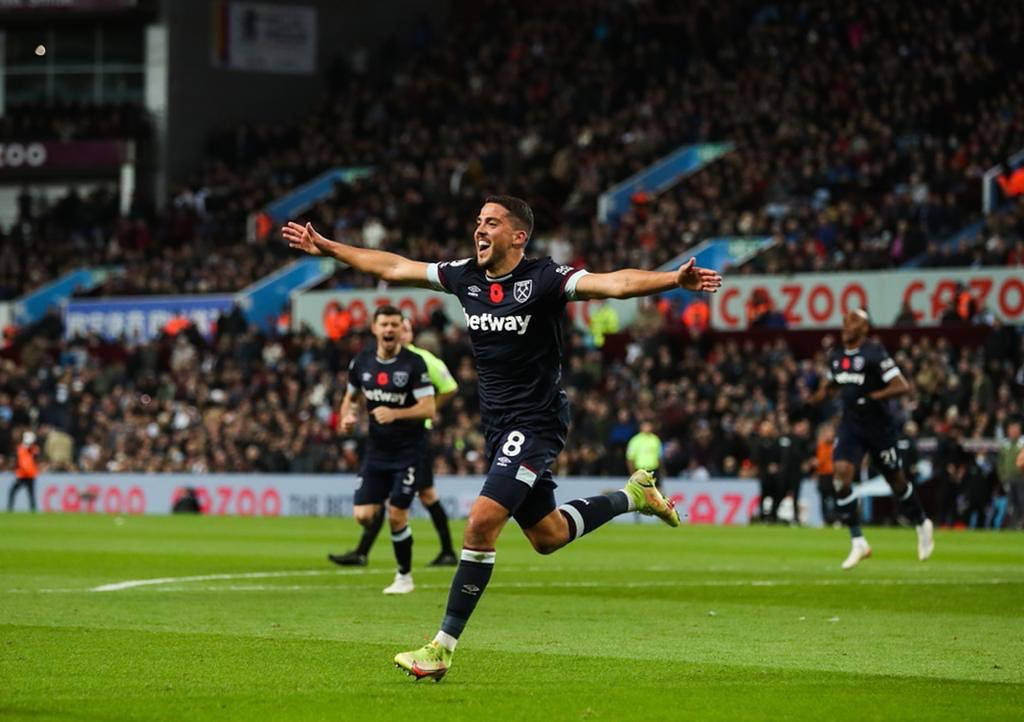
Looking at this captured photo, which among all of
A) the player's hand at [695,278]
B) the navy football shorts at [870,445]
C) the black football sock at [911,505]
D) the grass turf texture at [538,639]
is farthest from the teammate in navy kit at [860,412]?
the player's hand at [695,278]

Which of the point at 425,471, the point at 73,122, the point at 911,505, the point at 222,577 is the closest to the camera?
the point at 222,577

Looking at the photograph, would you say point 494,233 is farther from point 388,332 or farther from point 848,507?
point 848,507

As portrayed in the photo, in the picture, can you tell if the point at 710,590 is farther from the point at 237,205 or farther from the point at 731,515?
the point at 237,205

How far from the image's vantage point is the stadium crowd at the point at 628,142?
39.4 metres

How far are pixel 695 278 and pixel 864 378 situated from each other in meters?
10.3

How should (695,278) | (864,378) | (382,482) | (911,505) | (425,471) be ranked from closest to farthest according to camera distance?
1. (695,278)
2. (382,482)
3. (425,471)
4. (864,378)
5. (911,505)

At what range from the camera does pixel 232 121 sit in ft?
193

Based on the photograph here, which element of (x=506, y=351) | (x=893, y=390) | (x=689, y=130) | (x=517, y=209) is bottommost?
(x=893, y=390)

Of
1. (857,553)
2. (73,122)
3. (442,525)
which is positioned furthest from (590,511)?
(73,122)

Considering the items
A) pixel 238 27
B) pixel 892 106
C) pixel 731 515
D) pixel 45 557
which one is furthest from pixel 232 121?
pixel 45 557

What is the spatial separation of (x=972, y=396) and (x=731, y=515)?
4483mm

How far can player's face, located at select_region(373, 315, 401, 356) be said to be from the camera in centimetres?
1688

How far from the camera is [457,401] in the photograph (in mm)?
37562

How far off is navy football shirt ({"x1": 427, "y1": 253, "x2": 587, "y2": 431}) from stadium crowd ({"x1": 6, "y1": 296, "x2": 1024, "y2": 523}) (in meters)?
18.6
